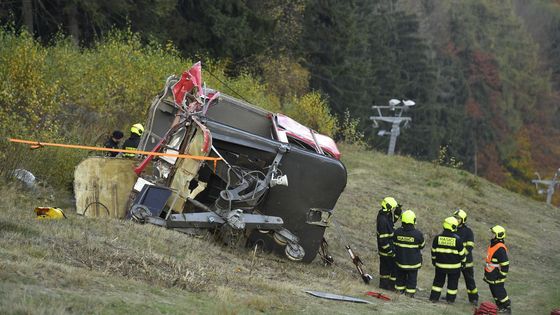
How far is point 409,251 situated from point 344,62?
125 feet

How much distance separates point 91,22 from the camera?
1168 inches

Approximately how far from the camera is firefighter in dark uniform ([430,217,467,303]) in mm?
12922

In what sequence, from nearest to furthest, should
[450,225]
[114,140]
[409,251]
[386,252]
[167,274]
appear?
[167,274] < [450,225] < [409,251] < [386,252] < [114,140]

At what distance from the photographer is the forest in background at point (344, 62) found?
23094 mm

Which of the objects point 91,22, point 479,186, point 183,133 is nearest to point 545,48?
point 479,186

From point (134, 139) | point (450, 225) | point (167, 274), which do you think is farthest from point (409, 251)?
point (134, 139)

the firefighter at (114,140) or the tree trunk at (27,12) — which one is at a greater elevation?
the tree trunk at (27,12)

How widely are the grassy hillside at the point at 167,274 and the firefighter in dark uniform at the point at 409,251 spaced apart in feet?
1.48

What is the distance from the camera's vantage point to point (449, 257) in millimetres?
12938

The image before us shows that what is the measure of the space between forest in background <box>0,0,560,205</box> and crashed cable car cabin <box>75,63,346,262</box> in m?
4.66

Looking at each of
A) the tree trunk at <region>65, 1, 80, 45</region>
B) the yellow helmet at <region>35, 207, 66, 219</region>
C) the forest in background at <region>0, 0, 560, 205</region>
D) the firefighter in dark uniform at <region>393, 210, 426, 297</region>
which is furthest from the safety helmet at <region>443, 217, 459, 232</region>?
the tree trunk at <region>65, 1, 80, 45</region>

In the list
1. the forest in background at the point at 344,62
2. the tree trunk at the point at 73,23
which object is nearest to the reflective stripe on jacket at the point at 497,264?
the forest in background at the point at 344,62

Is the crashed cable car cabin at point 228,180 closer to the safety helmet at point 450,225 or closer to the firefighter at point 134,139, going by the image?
the firefighter at point 134,139

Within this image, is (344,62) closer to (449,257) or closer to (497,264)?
(497,264)
